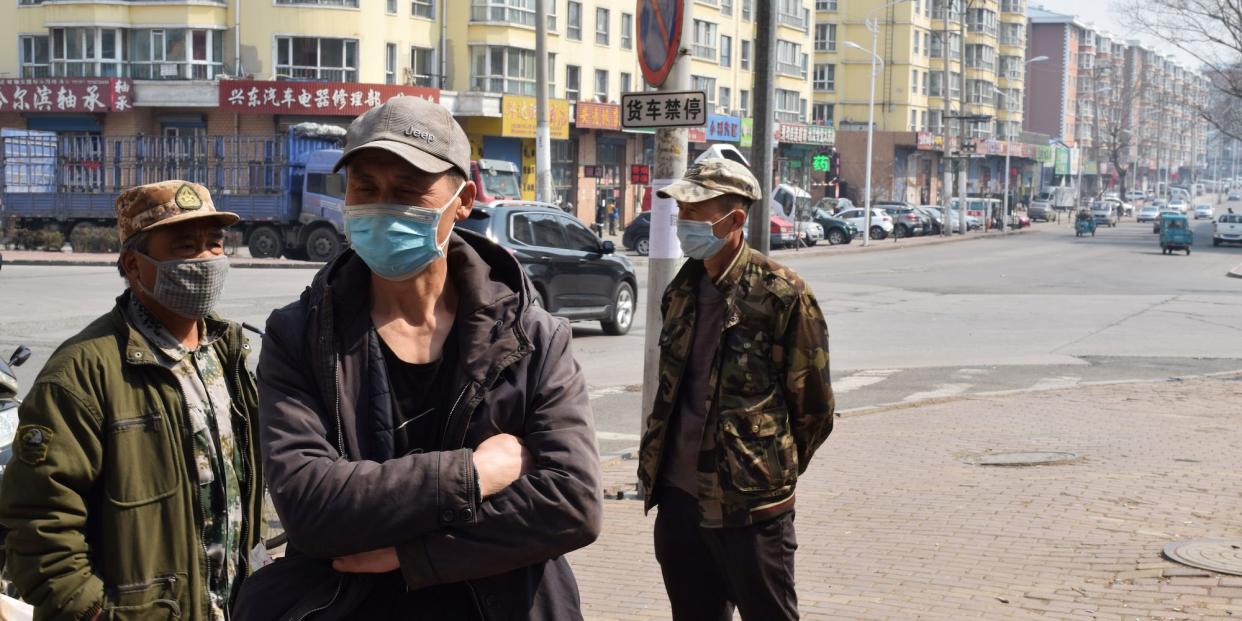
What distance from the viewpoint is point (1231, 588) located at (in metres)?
6.39

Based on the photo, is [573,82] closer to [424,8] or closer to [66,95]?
[424,8]

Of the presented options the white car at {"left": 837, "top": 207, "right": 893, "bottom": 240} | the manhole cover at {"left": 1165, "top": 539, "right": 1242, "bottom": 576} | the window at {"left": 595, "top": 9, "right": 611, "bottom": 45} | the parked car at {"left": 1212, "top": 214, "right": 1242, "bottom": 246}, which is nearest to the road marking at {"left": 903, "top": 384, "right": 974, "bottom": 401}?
the manhole cover at {"left": 1165, "top": 539, "right": 1242, "bottom": 576}

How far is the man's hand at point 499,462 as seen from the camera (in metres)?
2.47

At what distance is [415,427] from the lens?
2559mm

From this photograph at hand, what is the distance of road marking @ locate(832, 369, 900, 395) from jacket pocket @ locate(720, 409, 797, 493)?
10.4 m

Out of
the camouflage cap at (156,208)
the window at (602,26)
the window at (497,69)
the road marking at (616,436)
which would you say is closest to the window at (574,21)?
the window at (602,26)

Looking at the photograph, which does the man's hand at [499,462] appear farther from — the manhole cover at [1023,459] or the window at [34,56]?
the window at [34,56]

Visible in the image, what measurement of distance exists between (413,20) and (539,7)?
1750cm

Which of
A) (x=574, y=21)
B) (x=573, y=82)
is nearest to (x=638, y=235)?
(x=573, y=82)

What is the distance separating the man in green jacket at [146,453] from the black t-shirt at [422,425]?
1118 millimetres

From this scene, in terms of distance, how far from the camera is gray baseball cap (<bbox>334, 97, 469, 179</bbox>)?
2520 mm

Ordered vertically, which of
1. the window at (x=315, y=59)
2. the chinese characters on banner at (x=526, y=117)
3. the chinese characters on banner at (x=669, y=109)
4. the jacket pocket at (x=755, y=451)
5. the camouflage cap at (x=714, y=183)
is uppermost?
the window at (x=315, y=59)

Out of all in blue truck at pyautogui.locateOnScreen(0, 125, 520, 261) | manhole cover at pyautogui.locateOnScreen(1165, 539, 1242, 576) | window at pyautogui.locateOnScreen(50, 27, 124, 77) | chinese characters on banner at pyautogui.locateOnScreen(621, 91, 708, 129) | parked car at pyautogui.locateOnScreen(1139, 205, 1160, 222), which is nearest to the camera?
manhole cover at pyautogui.locateOnScreen(1165, 539, 1242, 576)

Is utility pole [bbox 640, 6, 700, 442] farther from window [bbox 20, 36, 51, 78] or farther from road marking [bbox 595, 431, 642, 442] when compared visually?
window [bbox 20, 36, 51, 78]
